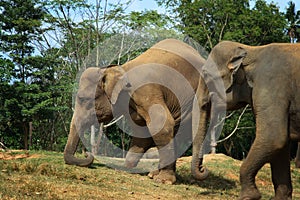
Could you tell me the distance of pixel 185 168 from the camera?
11648 mm

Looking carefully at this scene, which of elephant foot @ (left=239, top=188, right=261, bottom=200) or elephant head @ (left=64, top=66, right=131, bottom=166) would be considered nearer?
elephant foot @ (left=239, top=188, right=261, bottom=200)

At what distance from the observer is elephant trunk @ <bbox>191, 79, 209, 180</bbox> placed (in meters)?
7.25

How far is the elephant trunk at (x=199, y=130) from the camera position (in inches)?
285

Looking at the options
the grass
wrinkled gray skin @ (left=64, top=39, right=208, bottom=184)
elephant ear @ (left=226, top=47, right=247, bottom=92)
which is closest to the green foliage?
wrinkled gray skin @ (left=64, top=39, right=208, bottom=184)

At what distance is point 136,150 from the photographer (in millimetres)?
11266

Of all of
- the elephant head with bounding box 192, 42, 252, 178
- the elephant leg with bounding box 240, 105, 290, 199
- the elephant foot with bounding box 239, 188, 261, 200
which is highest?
the elephant head with bounding box 192, 42, 252, 178

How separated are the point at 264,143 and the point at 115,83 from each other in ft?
16.1

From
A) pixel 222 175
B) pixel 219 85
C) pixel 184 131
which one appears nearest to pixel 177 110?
pixel 184 131

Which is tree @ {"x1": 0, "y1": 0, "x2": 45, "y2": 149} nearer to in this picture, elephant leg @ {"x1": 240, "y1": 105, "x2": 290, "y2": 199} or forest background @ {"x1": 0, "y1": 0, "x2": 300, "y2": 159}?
forest background @ {"x1": 0, "y1": 0, "x2": 300, "y2": 159}

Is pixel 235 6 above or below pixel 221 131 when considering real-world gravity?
above

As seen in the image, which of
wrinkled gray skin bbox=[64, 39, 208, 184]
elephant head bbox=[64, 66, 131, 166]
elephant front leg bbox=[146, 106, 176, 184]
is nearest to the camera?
elephant front leg bbox=[146, 106, 176, 184]

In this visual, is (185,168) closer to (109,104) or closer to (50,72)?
(109,104)

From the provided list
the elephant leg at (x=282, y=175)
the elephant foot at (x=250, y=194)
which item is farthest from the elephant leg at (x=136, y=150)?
the elephant foot at (x=250, y=194)

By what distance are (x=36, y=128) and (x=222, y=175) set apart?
23.7m
